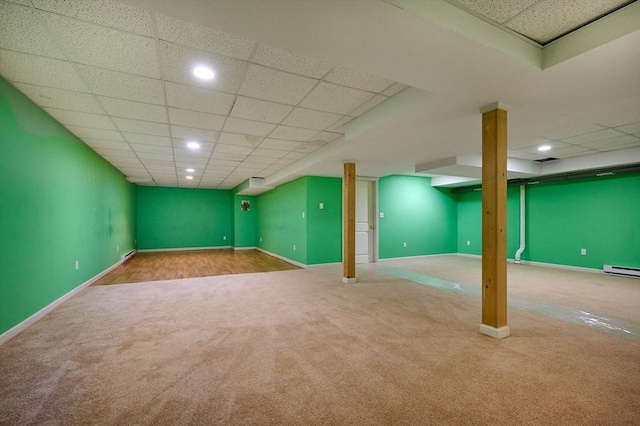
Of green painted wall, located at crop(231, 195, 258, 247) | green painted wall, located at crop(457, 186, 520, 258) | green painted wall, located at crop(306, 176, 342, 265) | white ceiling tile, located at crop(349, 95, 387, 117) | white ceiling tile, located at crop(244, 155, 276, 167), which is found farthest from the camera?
green painted wall, located at crop(231, 195, 258, 247)

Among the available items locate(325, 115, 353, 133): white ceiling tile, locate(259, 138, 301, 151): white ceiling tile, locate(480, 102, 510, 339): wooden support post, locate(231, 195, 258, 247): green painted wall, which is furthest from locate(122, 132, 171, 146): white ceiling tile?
locate(231, 195, 258, 247): green painted wall

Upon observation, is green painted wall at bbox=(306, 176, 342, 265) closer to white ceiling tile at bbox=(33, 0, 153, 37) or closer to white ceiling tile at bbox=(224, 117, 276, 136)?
white ceiling tile at bbox=(224, 117, 276, 136)

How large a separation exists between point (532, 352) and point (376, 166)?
14.4 ft

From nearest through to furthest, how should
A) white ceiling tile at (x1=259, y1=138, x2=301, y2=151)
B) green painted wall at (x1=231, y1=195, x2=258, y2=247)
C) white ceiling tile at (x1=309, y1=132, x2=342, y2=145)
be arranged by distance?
white ceiling tile at (x1=309, y1=132, x2=342, y2=145)
white ceiling tile at (x1=259, y1=138, x2=301, y2=151)
green painted wall at (x1=231, y1=195, x2=258, y2=247)

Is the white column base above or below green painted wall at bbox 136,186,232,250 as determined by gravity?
below

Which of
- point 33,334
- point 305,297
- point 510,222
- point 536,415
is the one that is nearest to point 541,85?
point 536,415

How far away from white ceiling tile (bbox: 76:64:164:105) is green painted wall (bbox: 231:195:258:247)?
8.41 meters

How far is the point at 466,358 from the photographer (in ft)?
7.82

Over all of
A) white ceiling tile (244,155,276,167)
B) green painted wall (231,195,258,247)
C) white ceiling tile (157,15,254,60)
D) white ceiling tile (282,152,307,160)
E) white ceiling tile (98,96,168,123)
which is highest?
white ceiling tile (157,15,254,60)

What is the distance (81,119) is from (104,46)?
2.26m

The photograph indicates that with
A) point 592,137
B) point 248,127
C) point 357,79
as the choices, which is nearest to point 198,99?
point 248,127

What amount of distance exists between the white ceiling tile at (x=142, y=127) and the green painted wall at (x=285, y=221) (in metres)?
3.60

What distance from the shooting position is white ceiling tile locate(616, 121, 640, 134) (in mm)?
3895

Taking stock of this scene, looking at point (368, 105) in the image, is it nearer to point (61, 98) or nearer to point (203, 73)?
point (203, 73)
